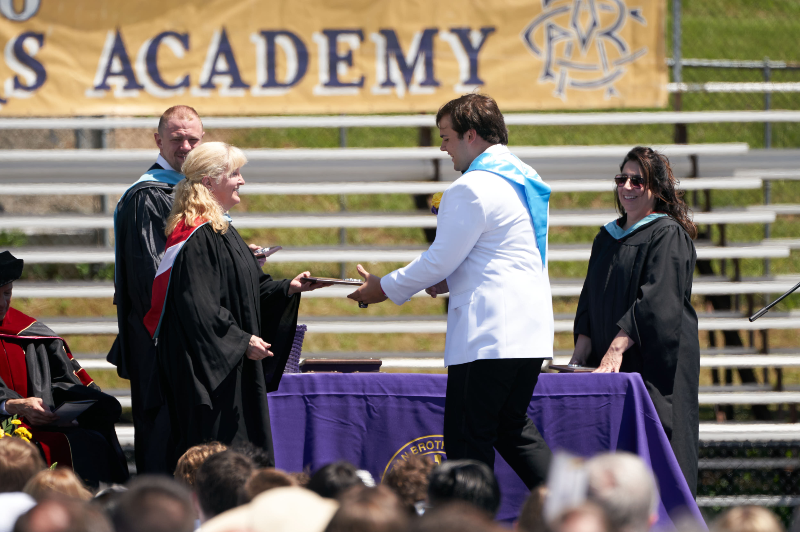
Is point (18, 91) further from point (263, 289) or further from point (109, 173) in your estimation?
point (263, 289)

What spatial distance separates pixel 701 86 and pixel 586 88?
983mm

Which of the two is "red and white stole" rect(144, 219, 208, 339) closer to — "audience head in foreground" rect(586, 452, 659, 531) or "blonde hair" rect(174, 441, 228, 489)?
"blonde hair" rect(174, 441, 228, 489)

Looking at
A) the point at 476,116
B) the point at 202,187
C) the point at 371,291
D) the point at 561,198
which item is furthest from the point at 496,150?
the point at 561,198

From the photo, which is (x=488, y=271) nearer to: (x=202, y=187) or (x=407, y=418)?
(x=407, y=418)

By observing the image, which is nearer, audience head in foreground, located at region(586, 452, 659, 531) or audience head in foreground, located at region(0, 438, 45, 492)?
audience head in foreground, located at region(586, 452, 659, 531)

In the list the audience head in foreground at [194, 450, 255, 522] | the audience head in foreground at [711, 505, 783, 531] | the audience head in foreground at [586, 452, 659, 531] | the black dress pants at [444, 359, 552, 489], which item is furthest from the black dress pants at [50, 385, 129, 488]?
the audience head in foreground at [711, 505, 783, 531]

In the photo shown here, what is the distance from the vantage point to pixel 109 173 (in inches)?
257

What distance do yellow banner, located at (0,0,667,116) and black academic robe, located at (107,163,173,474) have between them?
2313mm

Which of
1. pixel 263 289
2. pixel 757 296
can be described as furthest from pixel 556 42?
pixel 263 289

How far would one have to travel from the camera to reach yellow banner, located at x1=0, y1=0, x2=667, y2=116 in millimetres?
6016

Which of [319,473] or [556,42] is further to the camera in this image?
[556,42]

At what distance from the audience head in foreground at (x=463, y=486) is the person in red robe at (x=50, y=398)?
1.94m

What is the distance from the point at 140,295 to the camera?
3758 mm

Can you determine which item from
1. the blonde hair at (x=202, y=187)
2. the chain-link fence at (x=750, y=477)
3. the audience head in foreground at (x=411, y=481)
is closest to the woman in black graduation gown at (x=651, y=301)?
the chain-link fence at (x=750, y=477)
